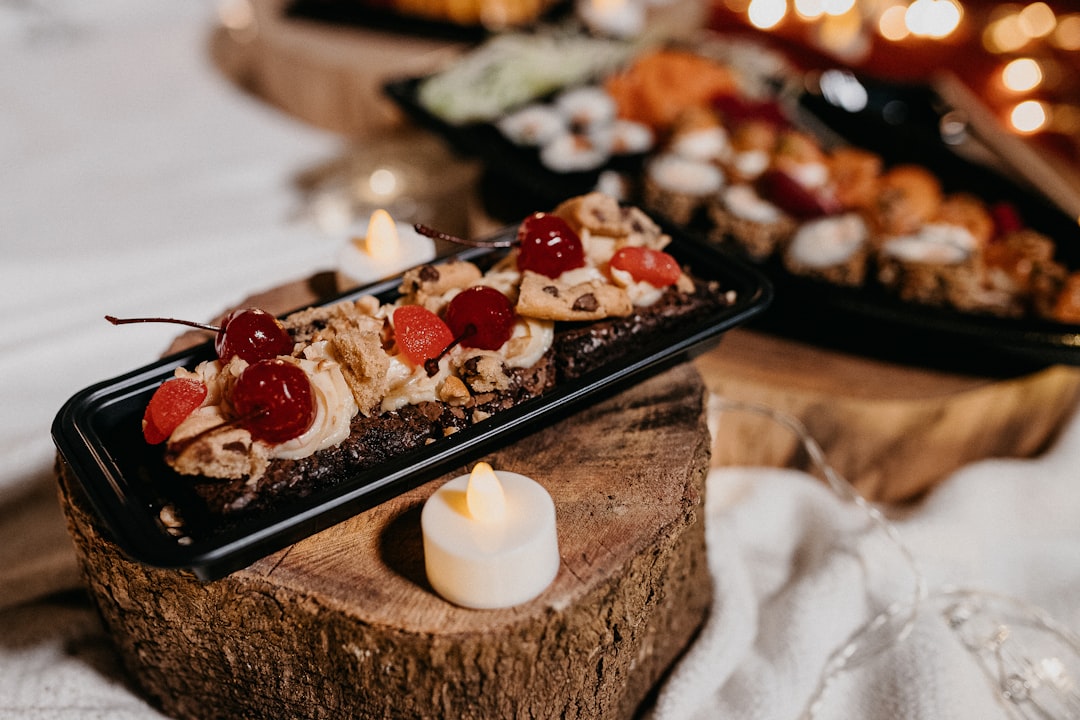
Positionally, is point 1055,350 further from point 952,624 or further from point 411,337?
point 411,337

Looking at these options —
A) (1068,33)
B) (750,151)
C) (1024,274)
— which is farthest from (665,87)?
(1068,33)

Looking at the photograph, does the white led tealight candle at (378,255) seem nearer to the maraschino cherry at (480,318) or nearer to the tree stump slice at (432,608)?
the maraschino cherry at (480,318)

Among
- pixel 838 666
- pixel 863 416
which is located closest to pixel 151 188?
pixel 863 416

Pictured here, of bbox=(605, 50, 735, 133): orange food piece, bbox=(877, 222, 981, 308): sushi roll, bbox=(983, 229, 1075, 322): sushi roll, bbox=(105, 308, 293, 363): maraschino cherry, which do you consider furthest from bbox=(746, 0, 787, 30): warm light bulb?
bbox=(105, 308, 293, 363): maraschino cherry

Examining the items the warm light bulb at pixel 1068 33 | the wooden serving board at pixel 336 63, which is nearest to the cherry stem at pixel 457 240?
the wooden serving board at pixel 336 63

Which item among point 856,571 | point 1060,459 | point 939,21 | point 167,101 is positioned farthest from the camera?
point 939,21

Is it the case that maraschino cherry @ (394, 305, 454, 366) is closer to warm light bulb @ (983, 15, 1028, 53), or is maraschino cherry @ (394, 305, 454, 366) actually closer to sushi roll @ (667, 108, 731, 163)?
sushi roll @ (667, 108, 731, 163)
